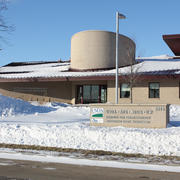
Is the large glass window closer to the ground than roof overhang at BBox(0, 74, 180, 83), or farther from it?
closer to the ground

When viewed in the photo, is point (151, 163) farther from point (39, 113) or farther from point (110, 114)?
point (39, 113)

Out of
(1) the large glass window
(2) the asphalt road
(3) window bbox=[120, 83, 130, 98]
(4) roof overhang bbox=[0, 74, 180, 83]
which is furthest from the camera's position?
(1) the large glass window

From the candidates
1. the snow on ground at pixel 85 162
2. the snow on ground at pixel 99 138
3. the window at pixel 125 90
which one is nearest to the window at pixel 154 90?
the window at pixel 125 90

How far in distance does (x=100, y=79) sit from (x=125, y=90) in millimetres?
2737

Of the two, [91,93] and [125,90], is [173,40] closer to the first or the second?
[125,90]

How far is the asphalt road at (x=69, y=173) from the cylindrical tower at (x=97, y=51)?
22638mm

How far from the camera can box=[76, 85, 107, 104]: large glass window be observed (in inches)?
1182

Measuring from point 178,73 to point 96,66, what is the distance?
910 centimetres

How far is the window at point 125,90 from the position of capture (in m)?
27.5

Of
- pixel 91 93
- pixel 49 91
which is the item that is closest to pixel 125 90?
pixel 91 93

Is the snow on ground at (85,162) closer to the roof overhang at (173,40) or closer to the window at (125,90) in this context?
the window at (125,90)

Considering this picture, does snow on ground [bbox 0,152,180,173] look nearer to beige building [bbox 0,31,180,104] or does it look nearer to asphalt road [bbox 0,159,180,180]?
asphalt road [bbox 0,159,180,180]

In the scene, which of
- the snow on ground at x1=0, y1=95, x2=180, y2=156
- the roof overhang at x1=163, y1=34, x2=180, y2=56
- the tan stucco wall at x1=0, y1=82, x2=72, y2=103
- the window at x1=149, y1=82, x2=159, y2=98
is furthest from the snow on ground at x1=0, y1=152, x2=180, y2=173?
the roof overhang at x1=163, y1=34, x2=180, y2=56

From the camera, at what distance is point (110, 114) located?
1464cm
